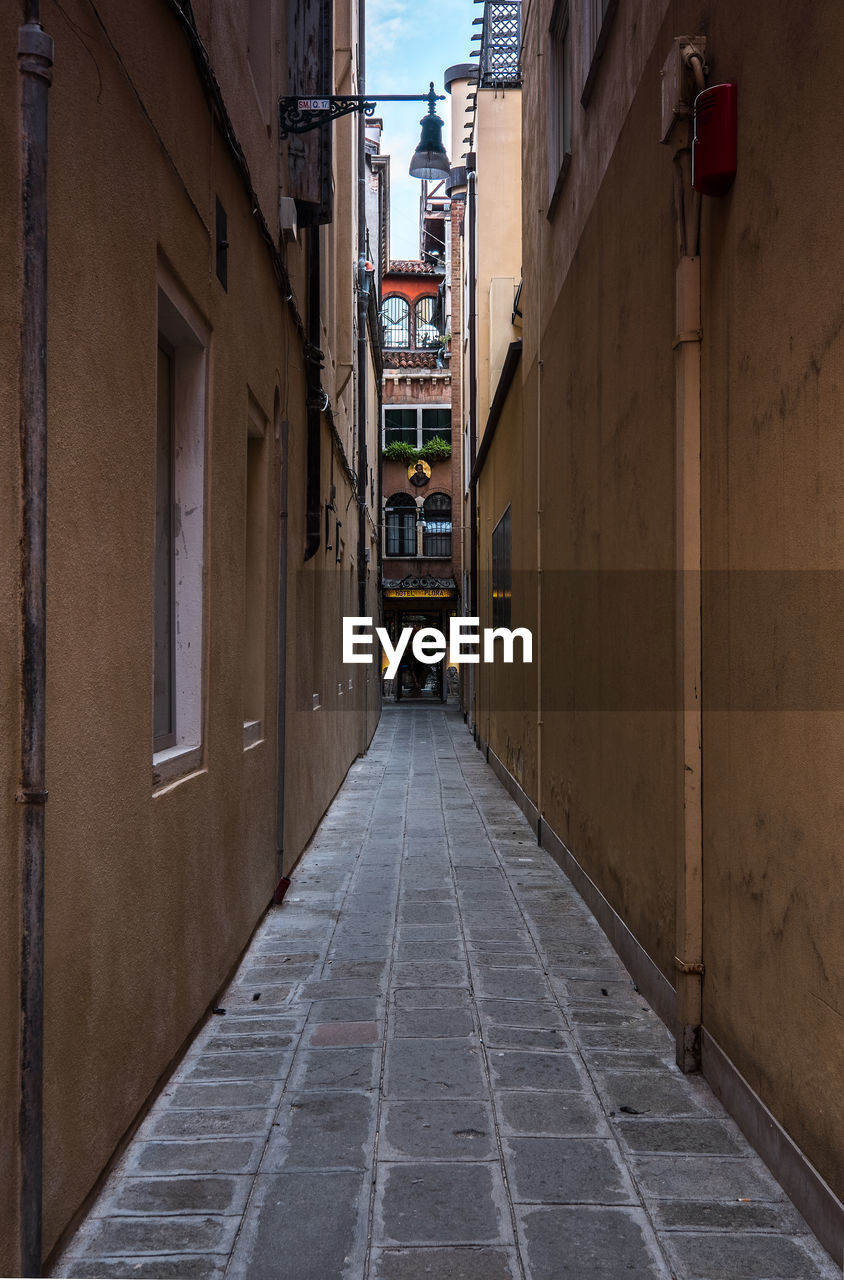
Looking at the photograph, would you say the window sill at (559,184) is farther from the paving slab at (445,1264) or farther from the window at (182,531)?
the paving slab at (445,1264)

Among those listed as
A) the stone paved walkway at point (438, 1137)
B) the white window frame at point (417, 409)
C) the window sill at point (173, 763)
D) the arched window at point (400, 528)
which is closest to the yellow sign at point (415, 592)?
the arched window at point (400, 528)

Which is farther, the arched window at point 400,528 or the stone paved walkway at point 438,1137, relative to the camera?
the arched window at point 400,528

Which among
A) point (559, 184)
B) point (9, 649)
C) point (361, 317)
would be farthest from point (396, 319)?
point (9, 649)

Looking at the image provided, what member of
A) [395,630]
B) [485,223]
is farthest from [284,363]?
[395,630]

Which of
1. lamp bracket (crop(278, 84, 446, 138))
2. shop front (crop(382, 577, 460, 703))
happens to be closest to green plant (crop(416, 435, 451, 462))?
shop front (crop(382, 577, 460, 703))

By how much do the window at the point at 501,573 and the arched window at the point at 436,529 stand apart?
77.8 feet

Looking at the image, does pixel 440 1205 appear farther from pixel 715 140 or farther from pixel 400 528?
pixel 400 528

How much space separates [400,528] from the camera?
40.1 metres

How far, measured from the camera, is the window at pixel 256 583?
6.68 metres

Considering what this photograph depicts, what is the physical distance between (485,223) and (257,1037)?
17089 millimetres

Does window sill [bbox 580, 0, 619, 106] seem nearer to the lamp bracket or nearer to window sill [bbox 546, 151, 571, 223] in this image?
window sill [bbox 546, 151, 571, 223]

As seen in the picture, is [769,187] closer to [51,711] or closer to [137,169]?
[137,169]

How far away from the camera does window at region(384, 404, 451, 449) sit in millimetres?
40656
